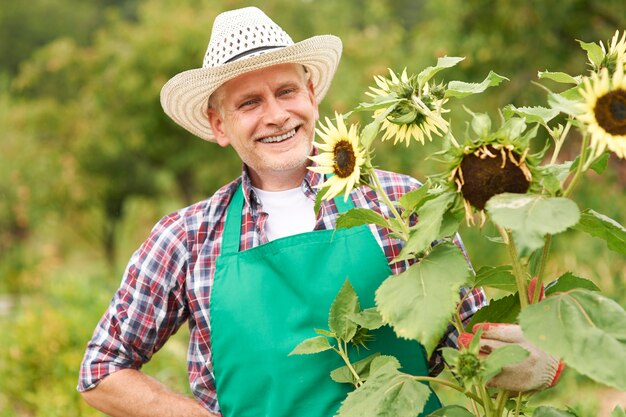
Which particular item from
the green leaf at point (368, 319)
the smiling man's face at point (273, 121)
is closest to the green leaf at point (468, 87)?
the green leaf at point (368, 319)

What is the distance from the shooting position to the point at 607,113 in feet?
4.57

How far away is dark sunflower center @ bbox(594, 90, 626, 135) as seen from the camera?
1.39 meters

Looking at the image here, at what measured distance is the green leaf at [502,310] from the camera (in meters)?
1.86

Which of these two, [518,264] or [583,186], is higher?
[518,264]

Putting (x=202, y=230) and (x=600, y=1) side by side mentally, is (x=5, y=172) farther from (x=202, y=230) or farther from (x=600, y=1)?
(x=202, y=230)

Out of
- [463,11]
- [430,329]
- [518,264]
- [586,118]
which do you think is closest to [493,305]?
[518,264]

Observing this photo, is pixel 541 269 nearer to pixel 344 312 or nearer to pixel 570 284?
pixel 570 284

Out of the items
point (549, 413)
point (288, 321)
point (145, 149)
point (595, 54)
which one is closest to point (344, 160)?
point (595, 54)

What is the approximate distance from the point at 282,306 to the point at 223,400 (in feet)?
1.12

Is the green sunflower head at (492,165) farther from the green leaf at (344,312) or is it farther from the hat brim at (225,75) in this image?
the hat brim at (225,75)

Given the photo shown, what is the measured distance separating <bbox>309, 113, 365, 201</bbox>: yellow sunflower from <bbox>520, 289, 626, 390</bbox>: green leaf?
1.35ft

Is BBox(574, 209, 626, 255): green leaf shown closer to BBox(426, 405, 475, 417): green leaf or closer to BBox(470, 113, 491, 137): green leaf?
BBox(470, 113, 491, 137): green leaf

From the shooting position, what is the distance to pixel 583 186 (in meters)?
6.89

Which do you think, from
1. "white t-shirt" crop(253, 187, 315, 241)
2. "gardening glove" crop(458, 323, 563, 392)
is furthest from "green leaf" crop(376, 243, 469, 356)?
"white t-shirt" crop(253, 187, 315, 241)
